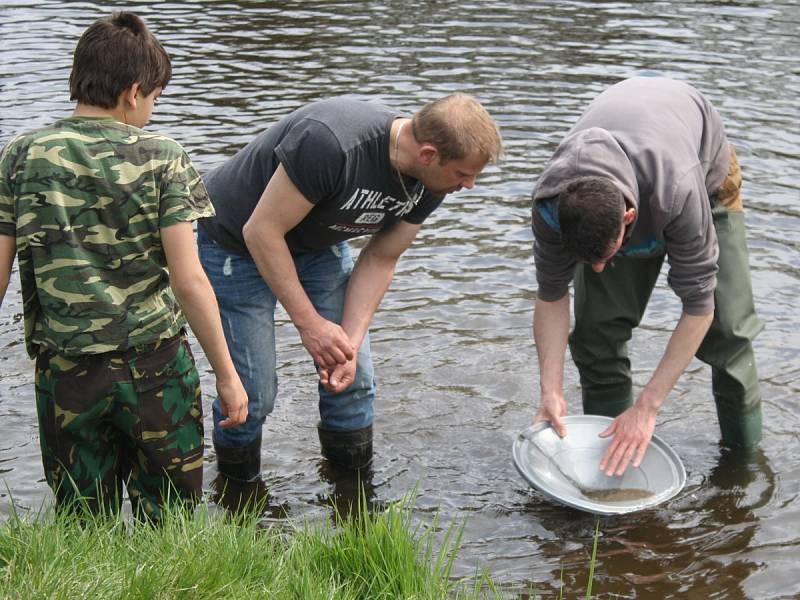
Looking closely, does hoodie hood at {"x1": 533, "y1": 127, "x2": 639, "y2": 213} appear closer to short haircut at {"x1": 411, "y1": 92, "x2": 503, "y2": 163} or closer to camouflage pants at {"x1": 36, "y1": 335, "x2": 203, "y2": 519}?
short haircut at {"x1": 411, "y1": 92, "x2": 503, "y2": 163}

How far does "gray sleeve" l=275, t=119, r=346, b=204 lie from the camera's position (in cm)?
441

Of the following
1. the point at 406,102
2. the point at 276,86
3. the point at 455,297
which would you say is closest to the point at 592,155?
the point at 455,297

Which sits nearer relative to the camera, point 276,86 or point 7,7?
point 276,86

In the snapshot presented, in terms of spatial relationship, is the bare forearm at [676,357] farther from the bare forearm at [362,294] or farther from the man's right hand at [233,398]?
the man's right hand at [233,398]

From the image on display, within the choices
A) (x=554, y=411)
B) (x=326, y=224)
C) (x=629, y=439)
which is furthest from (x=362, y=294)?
(x=629, y=439)

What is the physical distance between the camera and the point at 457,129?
4.28 m

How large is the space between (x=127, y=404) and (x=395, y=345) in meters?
3.17

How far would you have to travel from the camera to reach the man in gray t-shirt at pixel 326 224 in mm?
4410

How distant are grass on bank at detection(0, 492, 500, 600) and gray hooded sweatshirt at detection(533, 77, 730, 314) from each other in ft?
4.35

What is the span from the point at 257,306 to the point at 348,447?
94cm

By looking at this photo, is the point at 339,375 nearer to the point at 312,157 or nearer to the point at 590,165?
the point at 312,157

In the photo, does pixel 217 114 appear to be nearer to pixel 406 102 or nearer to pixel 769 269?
pixel 406 102

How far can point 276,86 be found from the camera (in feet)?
39.5

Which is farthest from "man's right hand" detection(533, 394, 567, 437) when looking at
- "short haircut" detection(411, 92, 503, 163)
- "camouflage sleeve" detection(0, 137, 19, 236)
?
"camouflage sleeve" detection(0, 137, 19, 236)
